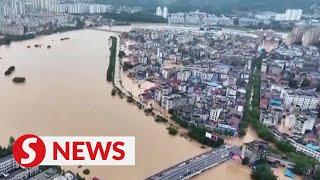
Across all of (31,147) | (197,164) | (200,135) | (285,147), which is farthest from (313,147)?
(31,147)

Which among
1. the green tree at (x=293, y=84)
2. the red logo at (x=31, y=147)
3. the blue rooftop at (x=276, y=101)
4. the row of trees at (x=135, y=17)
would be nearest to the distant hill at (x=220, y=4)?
the row of trees at (x=135, y=17)

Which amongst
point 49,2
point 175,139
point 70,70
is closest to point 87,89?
point 70,70

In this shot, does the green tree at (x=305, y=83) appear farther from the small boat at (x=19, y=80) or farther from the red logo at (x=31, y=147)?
the red logo at (x=31, y=147)

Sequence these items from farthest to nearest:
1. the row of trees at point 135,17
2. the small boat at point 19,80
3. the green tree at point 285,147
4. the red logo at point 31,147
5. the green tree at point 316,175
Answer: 1. the row of trees at point 135,17
2. the small boat at point 19,80
3. the green tree at point 285,147
4. the green tree at point 316,175
5. the red logo at point 31,147

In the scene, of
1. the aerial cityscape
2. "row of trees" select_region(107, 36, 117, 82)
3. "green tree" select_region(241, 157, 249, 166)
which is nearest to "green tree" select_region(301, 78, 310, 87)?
the aerial cityscape

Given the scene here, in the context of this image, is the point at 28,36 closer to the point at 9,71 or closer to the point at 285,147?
the point at 9,71

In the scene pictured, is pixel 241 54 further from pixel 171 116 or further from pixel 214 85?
pixel 171 116
